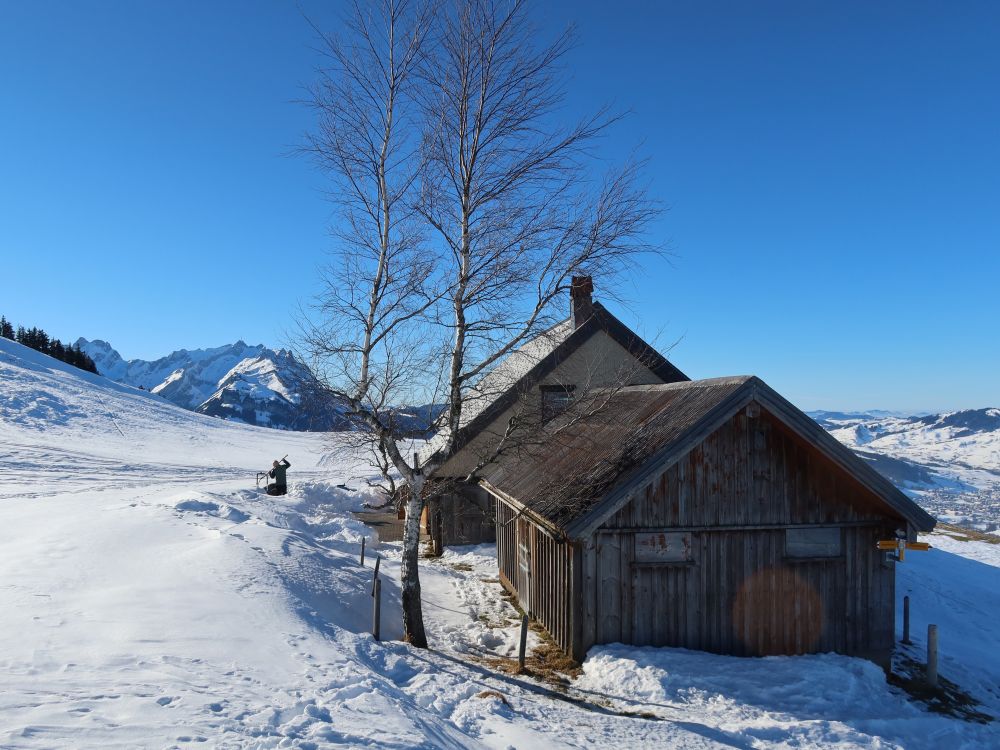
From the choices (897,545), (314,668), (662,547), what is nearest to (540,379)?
(662,547)

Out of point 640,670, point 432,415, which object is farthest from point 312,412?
point 640,670

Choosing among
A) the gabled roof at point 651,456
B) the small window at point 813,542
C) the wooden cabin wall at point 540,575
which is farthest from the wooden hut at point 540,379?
the small window at point 813,542

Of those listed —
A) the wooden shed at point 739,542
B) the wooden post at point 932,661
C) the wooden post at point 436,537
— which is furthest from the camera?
the wooden post at point 436,537

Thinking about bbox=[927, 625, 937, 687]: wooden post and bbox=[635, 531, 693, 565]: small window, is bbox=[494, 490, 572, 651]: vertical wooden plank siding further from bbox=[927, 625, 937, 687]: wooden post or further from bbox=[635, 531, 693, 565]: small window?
bbox=[927, 625, 937, 687]: wooden post

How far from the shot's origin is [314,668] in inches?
337

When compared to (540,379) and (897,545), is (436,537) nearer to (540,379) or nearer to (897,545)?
(540,379)

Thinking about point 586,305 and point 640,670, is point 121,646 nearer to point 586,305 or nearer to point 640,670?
point 640,670

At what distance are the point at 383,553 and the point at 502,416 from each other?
5.64m

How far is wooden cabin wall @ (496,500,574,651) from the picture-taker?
1202 cm

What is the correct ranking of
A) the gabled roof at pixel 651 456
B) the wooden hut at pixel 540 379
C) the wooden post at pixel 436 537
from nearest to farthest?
the gabled roof at pixel 651 456 < the wooden hut at pixel 540 379 < the wooden post at pixel 436 537

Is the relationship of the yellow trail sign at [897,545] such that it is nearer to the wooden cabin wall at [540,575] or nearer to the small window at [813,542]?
the small window at [813,542]

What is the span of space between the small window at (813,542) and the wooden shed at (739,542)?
0.02 metres

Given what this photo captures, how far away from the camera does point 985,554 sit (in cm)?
3272

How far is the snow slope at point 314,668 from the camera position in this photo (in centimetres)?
661
